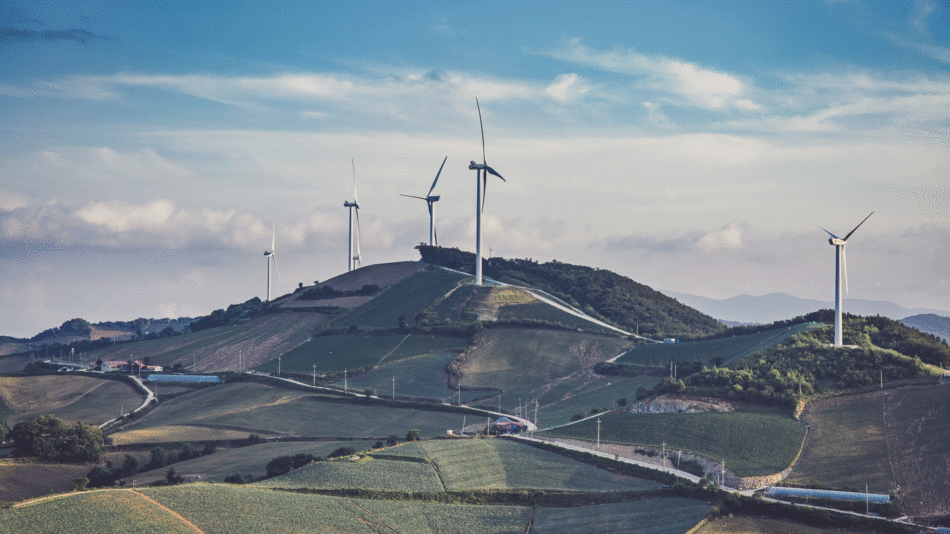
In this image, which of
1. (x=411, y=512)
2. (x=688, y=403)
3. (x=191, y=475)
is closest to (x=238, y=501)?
(x=411, y=512)

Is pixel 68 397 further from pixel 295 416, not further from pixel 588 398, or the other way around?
pixel 588 398

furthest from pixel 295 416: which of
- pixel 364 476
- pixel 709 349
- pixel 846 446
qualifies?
pixel 846 446

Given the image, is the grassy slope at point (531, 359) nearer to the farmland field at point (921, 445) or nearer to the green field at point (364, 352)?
the green field at point (364, 352)

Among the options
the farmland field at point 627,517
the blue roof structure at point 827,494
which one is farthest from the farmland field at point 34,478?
the blue roof structure at point 827,494

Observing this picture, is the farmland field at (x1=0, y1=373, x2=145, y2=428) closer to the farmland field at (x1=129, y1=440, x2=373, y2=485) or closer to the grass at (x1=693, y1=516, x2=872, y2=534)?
the farmland field at (x1=129, y1=440, x2=373, y2=485)

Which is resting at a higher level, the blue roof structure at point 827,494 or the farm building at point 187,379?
the farm building at point 187,379
